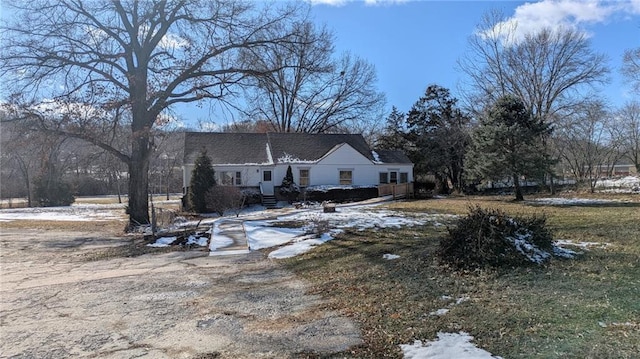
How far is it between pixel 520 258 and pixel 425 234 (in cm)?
457

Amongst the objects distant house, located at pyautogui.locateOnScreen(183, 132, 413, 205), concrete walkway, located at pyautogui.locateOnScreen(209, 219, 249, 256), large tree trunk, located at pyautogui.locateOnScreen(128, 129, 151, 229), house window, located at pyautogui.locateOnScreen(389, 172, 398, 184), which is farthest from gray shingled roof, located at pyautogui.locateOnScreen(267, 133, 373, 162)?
concrete walkway, located at pyautogui.locateOnScreen(209, 219, 249, 256)

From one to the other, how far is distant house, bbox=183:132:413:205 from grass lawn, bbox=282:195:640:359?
22857mm

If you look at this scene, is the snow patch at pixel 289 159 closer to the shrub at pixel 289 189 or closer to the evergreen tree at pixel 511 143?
the shrub at pixel 289 189

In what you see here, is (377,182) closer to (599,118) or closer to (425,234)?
(599,118)

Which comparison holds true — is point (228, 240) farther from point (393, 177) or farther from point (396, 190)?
point (393, 177)

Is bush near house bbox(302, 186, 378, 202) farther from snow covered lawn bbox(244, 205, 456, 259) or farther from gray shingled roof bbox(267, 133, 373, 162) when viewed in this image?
snow covered lawn bbox(244, 205, 456, 259)

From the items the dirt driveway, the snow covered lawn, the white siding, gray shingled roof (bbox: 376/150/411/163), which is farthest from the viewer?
gray shingled roof (bbox: 376/150/411/163)

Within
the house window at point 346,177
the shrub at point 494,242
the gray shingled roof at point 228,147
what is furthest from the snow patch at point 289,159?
the shrub at point 494,242

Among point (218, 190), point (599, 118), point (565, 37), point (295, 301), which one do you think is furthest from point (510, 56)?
point (295, 301)

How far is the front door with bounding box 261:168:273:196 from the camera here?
30011 mm

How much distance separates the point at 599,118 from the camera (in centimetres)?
2972

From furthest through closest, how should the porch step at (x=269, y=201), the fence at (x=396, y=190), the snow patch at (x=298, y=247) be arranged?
the fence at (x=396, y=190) → the porch step at (x=269, y=201) → the snow patch at (x=298, y=247)

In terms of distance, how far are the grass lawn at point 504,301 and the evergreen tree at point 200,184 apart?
55.1 ft

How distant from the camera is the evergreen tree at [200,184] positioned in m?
23.3
